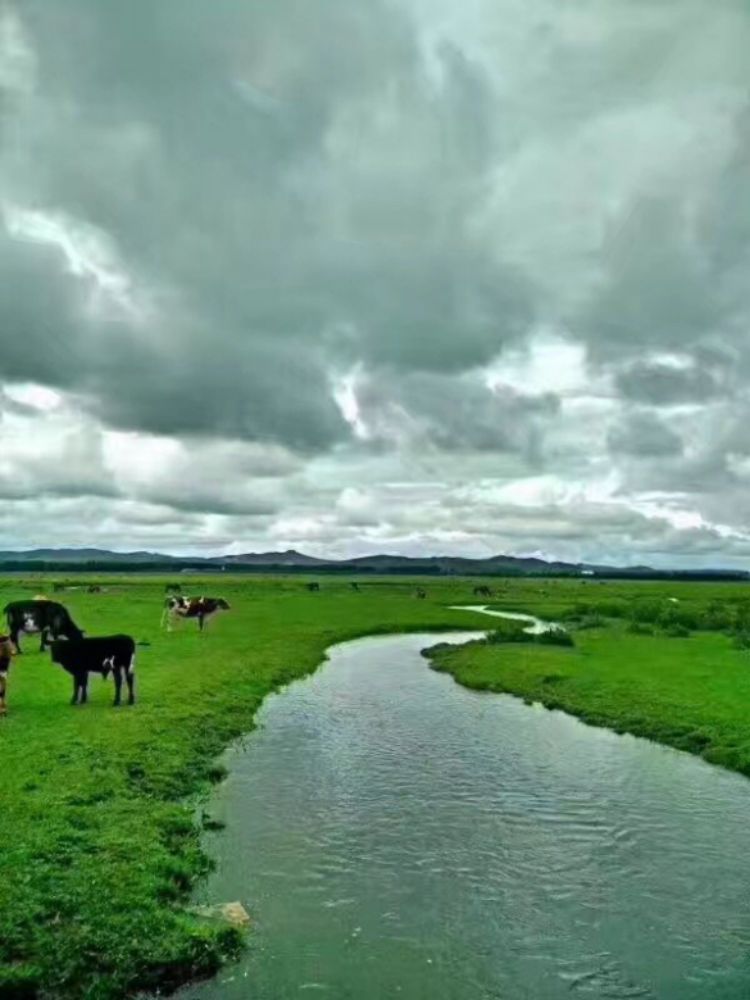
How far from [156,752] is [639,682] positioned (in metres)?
22.5

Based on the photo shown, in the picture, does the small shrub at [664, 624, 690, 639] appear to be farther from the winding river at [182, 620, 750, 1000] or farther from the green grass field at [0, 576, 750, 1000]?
the winding river at [182, 620, 750, 1000]

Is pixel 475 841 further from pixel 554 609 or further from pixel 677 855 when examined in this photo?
pixel 554 609

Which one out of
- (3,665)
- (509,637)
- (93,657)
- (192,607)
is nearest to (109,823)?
(3,665)

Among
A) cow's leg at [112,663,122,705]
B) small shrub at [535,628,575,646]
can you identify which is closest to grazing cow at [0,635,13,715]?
cow's leg at [112,663,122,705]

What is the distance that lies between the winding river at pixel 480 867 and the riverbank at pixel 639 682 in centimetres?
157

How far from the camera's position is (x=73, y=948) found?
11094 millimetres

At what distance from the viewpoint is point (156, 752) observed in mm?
21297

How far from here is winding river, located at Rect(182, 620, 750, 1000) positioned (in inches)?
443

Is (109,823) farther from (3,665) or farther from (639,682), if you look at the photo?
(639,682)

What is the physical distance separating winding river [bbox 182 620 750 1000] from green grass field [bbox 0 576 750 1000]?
3.33 feet

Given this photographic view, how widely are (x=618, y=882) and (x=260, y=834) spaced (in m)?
7.14

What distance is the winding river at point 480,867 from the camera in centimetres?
1126

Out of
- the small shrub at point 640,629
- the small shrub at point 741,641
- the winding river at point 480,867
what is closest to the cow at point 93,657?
the winding river at point 480,867

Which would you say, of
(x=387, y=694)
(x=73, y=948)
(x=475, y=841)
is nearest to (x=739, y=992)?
(x=475, y=841)
